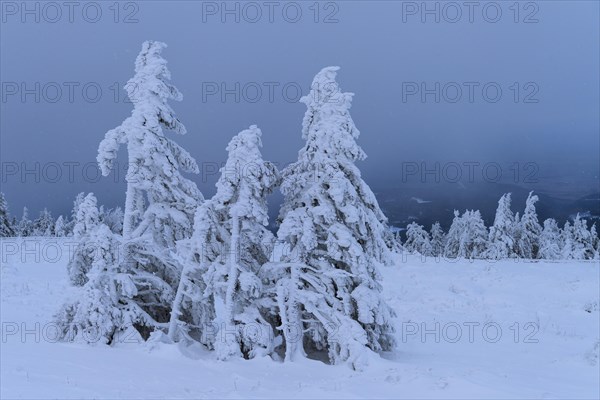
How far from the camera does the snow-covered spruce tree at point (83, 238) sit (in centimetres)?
1628

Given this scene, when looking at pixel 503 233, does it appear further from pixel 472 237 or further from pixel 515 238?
pixel 472 237

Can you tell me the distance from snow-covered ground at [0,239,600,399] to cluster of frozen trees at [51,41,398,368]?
0.89 m

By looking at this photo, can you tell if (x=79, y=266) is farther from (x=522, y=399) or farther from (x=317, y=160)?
(x=522, y=399)

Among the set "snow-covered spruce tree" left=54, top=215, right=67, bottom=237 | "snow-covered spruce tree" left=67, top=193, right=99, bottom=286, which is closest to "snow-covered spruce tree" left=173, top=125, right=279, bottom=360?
"snow-covered spruce tree" left=67, top=193, right=99, bottom=286

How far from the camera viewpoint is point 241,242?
16234 mm

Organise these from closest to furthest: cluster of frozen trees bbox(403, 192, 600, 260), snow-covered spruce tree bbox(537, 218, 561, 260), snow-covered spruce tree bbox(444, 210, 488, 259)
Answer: cluster of frozen trees bbox(403, 192, 600, 260), snow-covered spruce tree bbox(537, 218, 561, 260), snow-covered spruce tree bbox(444, 210, 488, 259)

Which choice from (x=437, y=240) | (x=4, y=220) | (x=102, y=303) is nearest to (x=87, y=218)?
(x=102, y=303)

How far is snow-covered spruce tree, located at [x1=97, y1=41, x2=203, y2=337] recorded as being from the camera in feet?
54.1

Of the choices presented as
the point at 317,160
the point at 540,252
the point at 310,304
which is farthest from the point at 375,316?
the point at 540,252

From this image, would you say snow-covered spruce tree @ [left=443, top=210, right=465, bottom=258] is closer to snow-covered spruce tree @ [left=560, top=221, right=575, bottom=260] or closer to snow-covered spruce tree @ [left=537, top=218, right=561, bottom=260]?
snow-covered spruce tree @ [left=537, top=218, right=561, bottom=260]

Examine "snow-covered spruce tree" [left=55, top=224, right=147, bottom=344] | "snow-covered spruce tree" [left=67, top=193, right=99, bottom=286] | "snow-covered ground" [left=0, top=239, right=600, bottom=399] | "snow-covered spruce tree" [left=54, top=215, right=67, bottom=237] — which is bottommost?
"snow-covered ground" [left=0, top=239, right=600, bottom=399]

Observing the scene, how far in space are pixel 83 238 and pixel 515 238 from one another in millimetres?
60306

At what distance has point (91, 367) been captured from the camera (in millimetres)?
12375

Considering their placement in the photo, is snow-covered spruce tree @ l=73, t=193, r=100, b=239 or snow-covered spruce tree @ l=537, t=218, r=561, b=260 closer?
snow-covered spruce tree @ l=73, t=193, r=100, b=239
